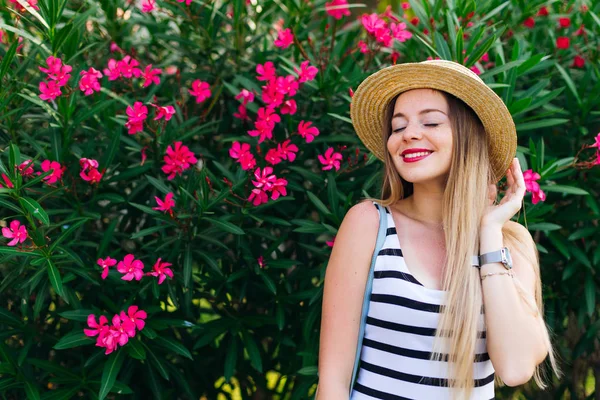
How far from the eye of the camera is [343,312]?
1.85 meters

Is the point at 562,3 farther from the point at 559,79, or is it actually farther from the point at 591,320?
the point at 591,320

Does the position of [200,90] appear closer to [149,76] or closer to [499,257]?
[149,76]

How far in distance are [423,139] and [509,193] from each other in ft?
0.99

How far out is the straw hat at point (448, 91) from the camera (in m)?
1.87

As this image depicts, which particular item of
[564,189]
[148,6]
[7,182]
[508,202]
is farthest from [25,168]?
[564,189]

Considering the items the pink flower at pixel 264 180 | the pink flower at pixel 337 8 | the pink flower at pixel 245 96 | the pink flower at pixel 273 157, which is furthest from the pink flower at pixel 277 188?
the pink flower at pixel 337 8

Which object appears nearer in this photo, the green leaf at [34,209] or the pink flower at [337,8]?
the green leaf at [34,209]

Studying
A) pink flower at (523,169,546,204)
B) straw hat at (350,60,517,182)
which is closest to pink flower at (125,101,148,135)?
straw hat at (350,60,517,182)

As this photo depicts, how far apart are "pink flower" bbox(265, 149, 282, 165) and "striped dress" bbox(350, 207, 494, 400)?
718 mm

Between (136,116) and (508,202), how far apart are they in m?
1.24

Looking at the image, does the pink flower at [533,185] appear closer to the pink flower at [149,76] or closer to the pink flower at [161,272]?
the pink flower at [161,272]

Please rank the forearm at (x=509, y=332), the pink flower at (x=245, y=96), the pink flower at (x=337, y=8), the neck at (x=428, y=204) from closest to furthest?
the forearm at (x=509, y=332)
the neck at (x=428, y=204)
the pink flower at (x=245, y=96)
the pink flower at (x=337, y=8)

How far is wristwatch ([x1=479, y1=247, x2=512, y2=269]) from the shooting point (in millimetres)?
1801

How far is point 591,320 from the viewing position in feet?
9.36
